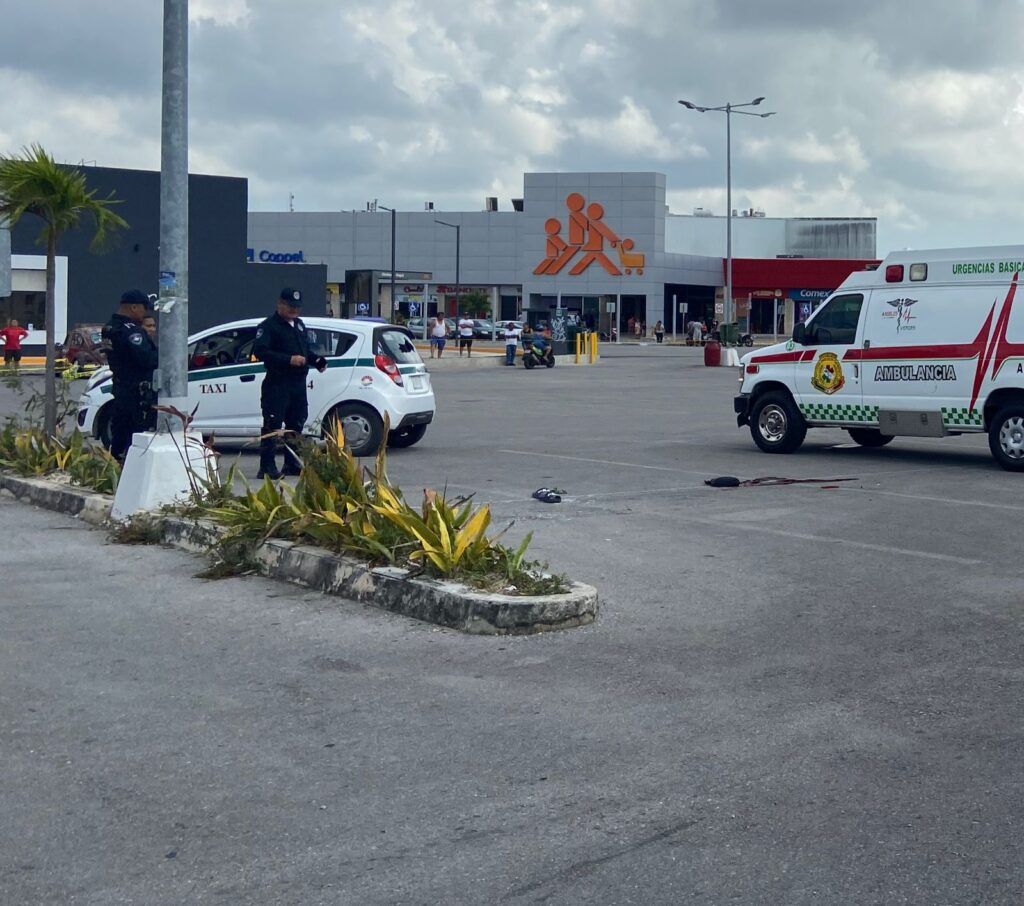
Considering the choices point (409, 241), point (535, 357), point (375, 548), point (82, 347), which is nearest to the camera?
point (375, 548)

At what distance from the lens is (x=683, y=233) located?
324 feet

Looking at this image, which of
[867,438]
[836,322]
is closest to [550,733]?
[836,322]

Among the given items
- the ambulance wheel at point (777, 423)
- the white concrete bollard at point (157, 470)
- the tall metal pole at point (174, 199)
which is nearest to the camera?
the white concrete bollard at point (157, 470)

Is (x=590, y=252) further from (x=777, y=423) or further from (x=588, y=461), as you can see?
(x=588, y=461)

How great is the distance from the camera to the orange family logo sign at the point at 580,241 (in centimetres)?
8975

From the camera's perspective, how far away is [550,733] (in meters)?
5.97

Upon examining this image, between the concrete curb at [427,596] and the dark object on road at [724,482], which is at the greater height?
the dark object on road at [724,482]

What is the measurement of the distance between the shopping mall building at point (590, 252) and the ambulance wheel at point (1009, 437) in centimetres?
6612

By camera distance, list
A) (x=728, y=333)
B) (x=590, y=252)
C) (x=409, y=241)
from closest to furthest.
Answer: (x=728, y=333) → (x=590, y=252) → (x=409, y=241)

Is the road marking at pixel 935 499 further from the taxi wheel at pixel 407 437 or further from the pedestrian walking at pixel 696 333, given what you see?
the pedestrian walking at pixel 696 333

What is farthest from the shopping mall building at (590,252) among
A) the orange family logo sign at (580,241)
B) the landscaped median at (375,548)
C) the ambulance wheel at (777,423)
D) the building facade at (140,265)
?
the landscaped median at (375,548)

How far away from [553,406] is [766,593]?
761 inches

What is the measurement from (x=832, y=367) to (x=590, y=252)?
2912 inches

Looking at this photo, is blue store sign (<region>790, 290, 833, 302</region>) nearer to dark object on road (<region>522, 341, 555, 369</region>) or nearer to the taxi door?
dark object on road (<region>522, 341, 555, 369</region>)
